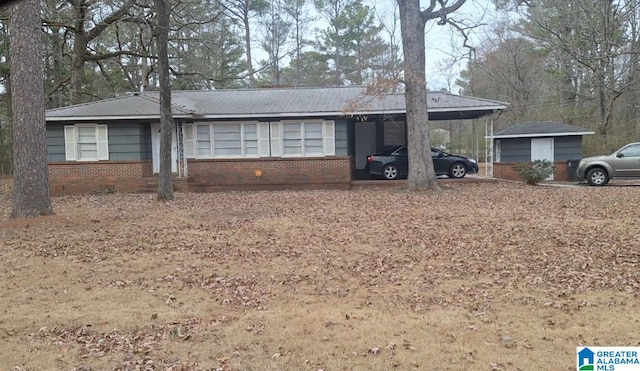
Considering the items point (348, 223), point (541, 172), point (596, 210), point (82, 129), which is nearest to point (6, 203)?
point (82, 129)

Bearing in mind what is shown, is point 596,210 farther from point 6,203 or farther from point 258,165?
point 6,203

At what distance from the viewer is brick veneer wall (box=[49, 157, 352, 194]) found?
1833 centimetres

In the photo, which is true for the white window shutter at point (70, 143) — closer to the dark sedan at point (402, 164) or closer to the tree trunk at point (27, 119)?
the tree trunk at point (27, 119)

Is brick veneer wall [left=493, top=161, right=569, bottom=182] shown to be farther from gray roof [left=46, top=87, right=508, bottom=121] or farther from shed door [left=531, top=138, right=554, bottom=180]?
gray roof [left=46, top=87, right=508, bottom=121]

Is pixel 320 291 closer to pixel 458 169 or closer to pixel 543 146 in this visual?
pixel 458 169

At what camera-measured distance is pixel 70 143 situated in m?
18.5

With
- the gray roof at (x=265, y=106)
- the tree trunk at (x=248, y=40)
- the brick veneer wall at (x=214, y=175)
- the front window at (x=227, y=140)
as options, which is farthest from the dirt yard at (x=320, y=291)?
the tree trunk at (x=248, y=40)

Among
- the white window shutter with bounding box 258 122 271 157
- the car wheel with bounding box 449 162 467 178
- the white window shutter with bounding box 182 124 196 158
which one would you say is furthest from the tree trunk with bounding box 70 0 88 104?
the car wheel with bounding box 449 162 467 178

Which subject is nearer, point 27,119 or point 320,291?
point 320,291

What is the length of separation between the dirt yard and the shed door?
10.2 meters

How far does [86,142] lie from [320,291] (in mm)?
15991

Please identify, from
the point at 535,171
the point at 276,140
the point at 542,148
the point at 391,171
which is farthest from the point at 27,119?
the point at 542,148

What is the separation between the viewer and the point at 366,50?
119 ft

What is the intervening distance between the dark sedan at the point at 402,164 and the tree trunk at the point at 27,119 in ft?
41.3
